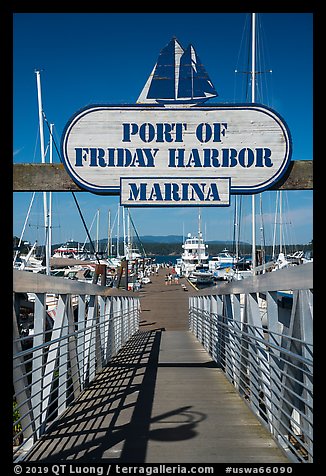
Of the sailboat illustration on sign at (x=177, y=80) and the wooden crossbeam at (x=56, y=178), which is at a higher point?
the sailboat illustration on sign at (x=177, y=80)

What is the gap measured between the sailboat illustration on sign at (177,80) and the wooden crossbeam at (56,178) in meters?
1.22

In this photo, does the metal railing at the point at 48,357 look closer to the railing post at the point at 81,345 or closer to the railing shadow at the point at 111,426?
the railing post at the point at 81,345

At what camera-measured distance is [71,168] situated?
611 cm

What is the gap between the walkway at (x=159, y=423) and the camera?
14.5ft

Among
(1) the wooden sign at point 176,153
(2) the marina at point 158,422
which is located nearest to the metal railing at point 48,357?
(2) the marina at point 158,422

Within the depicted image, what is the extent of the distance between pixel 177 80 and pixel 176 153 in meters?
1.01

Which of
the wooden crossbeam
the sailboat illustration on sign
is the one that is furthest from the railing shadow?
the sailboat illustration on sign

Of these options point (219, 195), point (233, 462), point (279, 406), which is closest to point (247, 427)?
point (279, 406)

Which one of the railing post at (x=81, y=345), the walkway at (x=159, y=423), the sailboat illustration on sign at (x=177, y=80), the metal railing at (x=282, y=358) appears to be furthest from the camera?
the railing post at (x=81, y=345)

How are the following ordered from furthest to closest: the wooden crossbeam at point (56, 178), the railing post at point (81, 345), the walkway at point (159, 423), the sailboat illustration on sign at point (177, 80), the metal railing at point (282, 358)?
1. the railing post at point (81, 345)
2. the sailboat illustration on sign at point (177, 80)
3. the wooden crossbeam at point (56, 178)
4. the walkway at point (159, 423)
5. the metal railing at point (282, 358)
